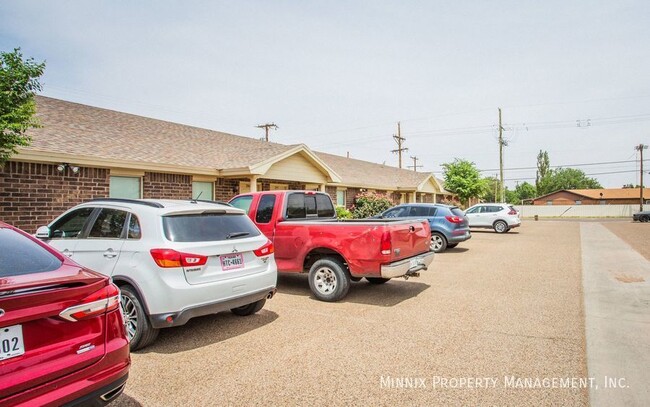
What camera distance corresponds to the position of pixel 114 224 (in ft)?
16.2

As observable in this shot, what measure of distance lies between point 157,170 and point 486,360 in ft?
37.4

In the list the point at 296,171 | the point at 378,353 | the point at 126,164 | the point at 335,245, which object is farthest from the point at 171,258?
the point at 296,171

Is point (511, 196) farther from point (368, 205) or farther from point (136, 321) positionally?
point (136, 321)

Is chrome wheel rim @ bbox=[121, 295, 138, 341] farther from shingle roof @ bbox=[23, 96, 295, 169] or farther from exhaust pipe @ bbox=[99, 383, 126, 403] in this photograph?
shingle roof @ bbox=[23, 96, 295, 169]

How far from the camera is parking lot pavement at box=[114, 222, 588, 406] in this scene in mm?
3525

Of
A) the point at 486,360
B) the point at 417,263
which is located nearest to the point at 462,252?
the point at 417,263

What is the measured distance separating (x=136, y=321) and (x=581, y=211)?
6929cm

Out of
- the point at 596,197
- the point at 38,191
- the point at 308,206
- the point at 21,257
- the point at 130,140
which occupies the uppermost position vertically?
the point at 130,140

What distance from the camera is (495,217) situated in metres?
23.0

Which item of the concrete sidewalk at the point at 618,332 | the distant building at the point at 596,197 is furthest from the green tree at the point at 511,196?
the concrete sidewalk at the point at 618,332

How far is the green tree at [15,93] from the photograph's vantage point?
7371mm

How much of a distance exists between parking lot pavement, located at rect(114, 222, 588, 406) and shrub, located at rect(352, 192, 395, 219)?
52.3 feet

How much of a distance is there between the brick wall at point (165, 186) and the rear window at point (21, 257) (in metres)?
10.2

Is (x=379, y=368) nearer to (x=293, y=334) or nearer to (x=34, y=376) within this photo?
(x=293, y=334)
